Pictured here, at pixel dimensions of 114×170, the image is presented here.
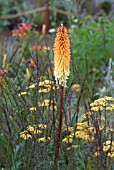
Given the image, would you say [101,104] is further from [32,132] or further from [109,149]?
[32,132]

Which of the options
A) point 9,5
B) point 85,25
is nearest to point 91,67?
point 85,25

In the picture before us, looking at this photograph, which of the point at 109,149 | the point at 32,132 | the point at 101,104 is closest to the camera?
the point at 109,149

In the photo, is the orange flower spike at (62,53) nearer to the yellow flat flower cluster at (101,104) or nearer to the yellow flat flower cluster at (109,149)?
the yellow flat flower cluster at (101,104)

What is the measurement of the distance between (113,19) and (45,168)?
535cm

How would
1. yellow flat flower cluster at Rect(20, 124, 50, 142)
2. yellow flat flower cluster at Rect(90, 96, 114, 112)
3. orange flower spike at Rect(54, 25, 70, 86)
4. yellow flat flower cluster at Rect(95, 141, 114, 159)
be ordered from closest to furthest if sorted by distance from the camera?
yellow flat flower cluster at Rect(95, 141, 114, 159) < orange flower spike at Rect(54, 25, 70, 86) < yellow flat flower cluster at Rect(90, 96, 114, 112) < yellow flat flower cluster at Rect(20, 124, 50, 142)

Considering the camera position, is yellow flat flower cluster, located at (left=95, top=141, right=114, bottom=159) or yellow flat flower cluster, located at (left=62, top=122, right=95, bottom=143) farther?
yellow flat flower cluster, located at (left=62, top=122, right=95, bottom=143)

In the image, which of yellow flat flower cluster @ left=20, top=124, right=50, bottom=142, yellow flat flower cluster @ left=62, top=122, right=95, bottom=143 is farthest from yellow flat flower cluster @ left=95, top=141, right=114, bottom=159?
yellow flat flower cluster @ left=20, top=124, right=50, bottom=142

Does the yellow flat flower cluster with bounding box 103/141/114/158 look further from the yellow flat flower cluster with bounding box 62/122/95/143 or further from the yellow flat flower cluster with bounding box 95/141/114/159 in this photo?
the yellow flat flower cluster with bounding box 62/122/95/143

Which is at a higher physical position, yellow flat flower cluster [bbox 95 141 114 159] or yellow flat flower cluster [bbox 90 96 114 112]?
yellow flat flower cluster [bbox 90 96 114 112]

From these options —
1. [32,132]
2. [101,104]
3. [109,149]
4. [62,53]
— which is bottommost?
[109,149]

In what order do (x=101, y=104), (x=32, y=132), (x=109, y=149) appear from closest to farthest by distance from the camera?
(x=109, y=149)
(x=101, y=104)
(x=32, y=132)

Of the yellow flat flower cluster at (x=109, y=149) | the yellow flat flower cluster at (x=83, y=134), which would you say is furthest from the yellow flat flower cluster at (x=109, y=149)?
the yellow flat flower cluster at (x=83, y=134)

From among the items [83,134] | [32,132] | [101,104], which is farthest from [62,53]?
[32,132]

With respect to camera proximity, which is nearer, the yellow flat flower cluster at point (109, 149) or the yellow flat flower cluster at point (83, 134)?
the yellow flat flower cluster at point (109, 149)
